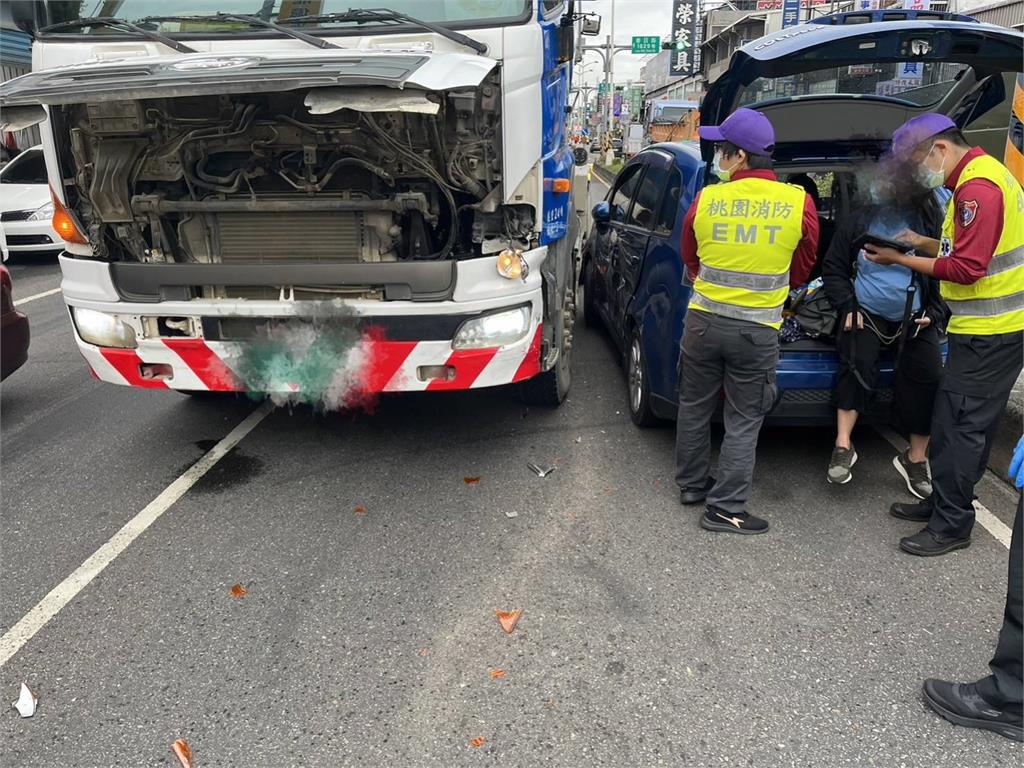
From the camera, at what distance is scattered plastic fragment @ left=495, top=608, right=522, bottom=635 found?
2953mm

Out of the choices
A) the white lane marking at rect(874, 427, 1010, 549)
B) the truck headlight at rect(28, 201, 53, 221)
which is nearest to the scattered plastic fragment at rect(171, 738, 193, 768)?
the white lane marking at rect(874, 427, 1010, 549)

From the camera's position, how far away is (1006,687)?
2.37 meters

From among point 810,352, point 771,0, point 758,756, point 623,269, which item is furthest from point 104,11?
point 771,0

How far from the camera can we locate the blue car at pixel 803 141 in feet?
11.6

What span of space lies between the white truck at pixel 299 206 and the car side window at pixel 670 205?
87 centimetres

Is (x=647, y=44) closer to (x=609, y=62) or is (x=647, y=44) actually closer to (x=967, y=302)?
(x=609, y=62)

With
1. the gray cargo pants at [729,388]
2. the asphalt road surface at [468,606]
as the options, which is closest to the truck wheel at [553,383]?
the asphalt road surface at [468,606]

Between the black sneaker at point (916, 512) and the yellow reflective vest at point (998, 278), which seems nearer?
the yellow reflective vest at point (998, 278)

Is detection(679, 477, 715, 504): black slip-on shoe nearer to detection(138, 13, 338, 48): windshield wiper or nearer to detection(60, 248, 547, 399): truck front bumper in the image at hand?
detection(60, 248, 547, 399): truck front bumper

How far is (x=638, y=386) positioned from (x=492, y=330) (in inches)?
57.7

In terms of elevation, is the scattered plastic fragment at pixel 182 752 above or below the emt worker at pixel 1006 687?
below

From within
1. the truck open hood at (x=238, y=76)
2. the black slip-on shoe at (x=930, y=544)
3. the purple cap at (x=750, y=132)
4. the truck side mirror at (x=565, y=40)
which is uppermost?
the truck side mirror at (x=565, y=40)

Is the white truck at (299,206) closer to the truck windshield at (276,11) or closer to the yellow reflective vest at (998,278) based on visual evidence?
the truck windshield at (276,11)

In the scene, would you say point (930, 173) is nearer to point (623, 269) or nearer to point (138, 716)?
point (623, 269)
